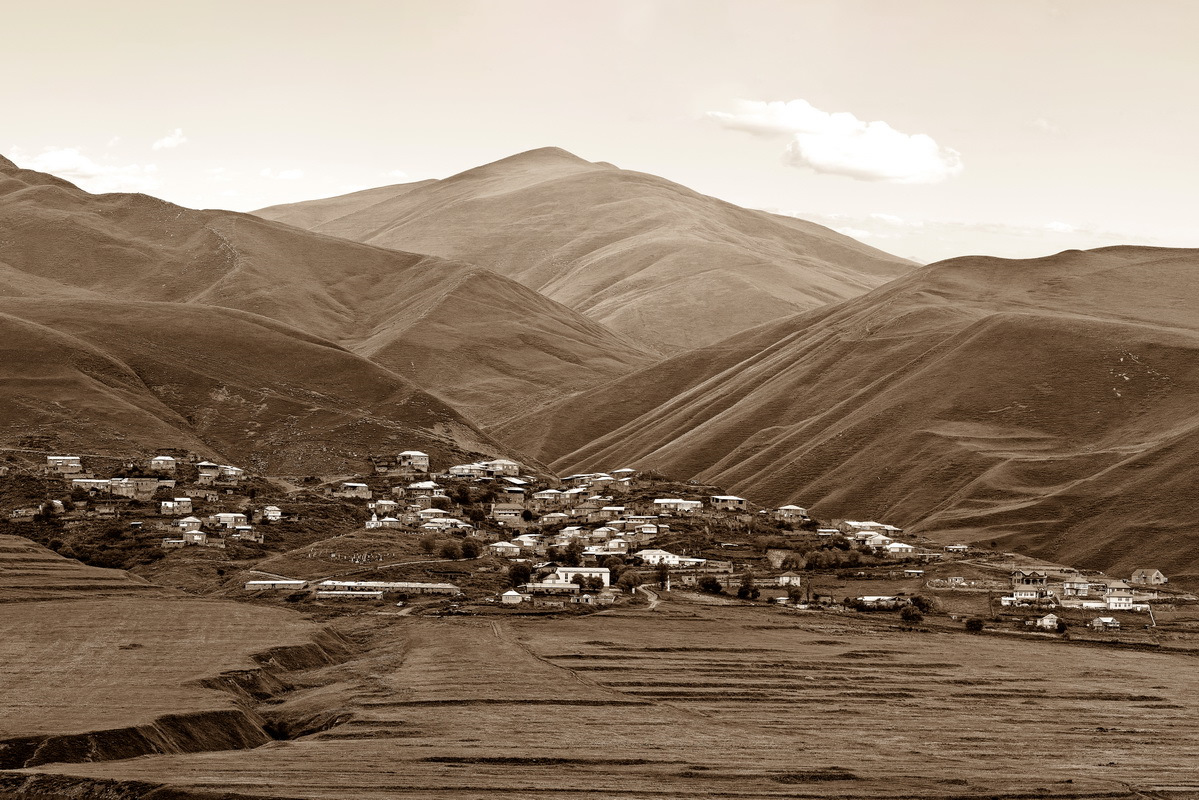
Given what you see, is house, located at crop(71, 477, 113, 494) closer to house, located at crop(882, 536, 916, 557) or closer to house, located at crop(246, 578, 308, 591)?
house, located at crop(246, 578, 308, 591)

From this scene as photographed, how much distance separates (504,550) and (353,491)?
3183 cm

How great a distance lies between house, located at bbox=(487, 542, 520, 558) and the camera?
500 feet

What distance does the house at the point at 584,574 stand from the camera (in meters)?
136

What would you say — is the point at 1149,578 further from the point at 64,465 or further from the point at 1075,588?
the point at 64,465

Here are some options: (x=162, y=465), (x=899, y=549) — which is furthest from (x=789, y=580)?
(x=162, y=465)

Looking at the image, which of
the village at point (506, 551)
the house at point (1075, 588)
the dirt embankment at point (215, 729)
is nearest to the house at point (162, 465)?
the village at point (506, 551)

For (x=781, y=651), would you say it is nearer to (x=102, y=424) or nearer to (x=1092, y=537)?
(x=1092, y=537)

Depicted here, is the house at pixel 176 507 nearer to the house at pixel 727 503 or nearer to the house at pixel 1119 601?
the house at pixel 727 503

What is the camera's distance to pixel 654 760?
73.8 m

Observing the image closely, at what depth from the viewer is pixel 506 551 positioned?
153 meters

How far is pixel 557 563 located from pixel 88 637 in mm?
55775

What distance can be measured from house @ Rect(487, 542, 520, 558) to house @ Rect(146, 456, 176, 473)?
139 ft

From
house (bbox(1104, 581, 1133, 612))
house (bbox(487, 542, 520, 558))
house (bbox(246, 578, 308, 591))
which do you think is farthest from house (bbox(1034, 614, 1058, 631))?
house (bbox(246, 578, 308, 591))

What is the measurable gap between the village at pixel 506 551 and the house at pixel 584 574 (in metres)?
0.28
